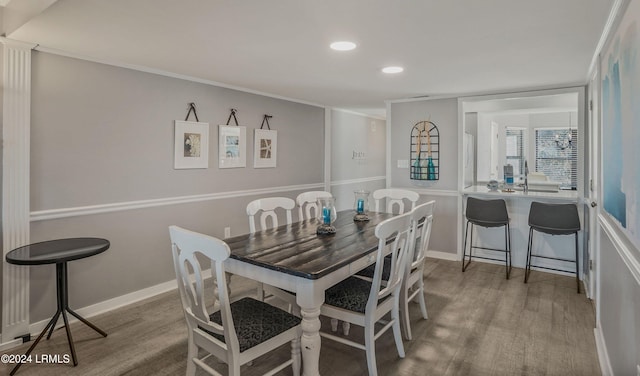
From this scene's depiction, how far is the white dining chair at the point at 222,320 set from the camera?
152 cm

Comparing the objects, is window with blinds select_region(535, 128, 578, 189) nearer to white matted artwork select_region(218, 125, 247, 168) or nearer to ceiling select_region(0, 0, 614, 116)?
ceiling select_region(0, 0, 614, 116)

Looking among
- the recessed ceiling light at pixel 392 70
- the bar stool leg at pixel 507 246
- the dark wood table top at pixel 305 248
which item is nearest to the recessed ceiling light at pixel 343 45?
the recessed ceiling light at pixel 392 70

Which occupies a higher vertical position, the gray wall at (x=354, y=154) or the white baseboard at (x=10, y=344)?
the gray wall at (x=354, y=154)

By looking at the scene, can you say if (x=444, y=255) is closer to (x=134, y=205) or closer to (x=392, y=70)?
(x=392, y=70)

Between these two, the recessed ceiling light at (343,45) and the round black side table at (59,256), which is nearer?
the round black side table at (59,256)

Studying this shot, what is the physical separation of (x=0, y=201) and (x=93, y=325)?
3.46 ft

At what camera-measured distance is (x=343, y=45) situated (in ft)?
8.04

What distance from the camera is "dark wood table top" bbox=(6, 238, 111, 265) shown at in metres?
2.11

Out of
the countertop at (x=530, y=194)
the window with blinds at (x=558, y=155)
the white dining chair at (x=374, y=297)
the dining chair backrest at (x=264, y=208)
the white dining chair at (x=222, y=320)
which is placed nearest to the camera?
the white dining chair at (x=222, y=320)

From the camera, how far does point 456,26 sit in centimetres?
210

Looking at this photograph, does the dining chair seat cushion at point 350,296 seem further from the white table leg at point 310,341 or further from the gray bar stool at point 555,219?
the gray bar stool at point 555,219

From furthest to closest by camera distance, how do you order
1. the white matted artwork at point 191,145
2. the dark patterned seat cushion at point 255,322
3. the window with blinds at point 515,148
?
the window with blinds at point 515,148 < the white matted artwork at point 191,145 < the dark patterned seat cushion at point 255,322

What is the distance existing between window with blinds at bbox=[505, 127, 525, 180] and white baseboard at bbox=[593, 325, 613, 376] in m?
4.15

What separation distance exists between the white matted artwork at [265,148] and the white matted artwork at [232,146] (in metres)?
0.18
